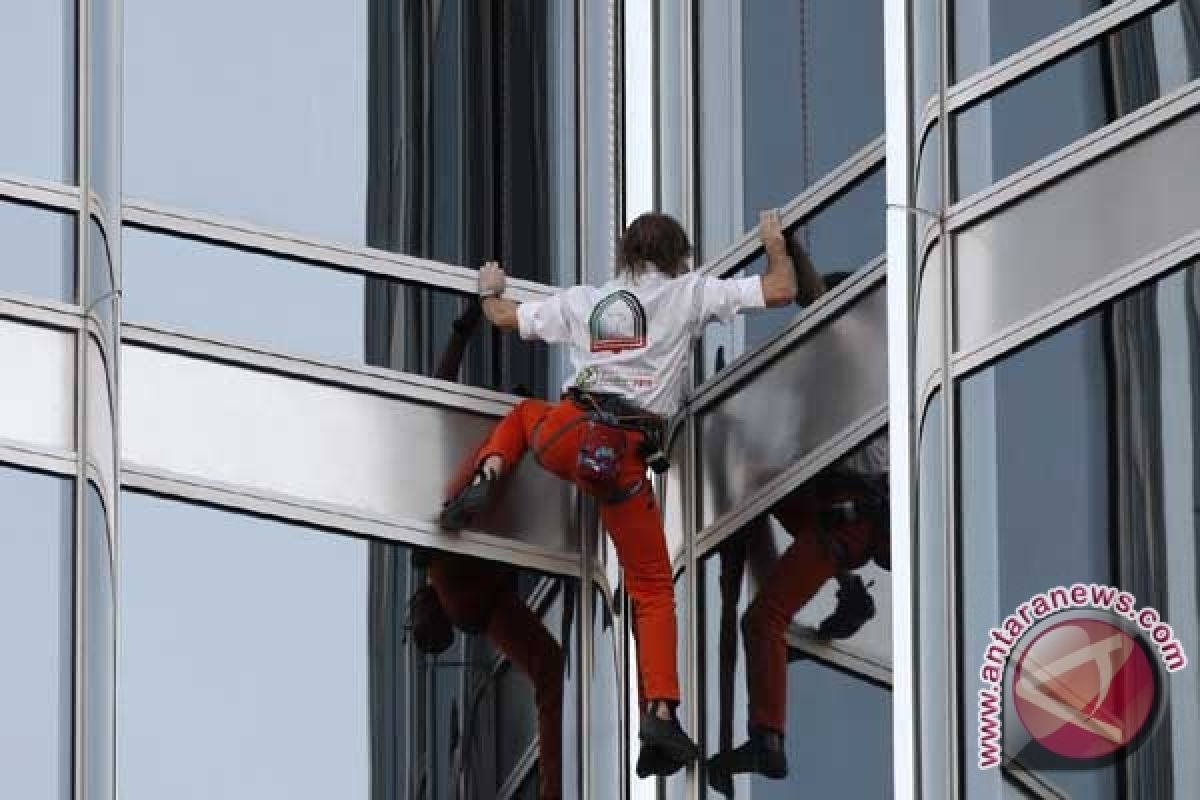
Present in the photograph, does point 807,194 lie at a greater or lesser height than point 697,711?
greater

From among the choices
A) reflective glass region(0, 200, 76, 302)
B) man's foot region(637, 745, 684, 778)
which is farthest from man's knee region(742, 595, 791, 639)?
reflective glass region(0, 200, 76, 302)

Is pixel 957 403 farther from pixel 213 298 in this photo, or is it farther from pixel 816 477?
pixel 213 298

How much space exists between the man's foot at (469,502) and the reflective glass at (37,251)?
130 cm

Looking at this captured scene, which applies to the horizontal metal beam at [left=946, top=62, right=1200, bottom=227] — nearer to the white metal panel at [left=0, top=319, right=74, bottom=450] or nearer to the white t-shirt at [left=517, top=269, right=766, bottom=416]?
the white t-shirt at [left=517, top=269, right=766, bottom=416]

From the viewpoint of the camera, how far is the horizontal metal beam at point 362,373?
16.5 metres

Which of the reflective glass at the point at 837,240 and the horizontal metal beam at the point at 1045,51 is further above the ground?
the horizontal metal beam at the point at 1045,51

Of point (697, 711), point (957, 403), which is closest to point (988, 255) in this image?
point (957, 403)

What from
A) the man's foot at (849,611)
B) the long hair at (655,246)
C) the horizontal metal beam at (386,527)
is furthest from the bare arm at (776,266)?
the horizontal metal beam at (386,527)

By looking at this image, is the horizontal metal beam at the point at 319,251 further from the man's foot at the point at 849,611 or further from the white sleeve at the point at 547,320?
the man's foot at the point at 849,611

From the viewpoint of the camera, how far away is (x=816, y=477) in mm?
16234

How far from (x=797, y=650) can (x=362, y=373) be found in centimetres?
157

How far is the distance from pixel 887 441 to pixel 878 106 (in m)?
0.99

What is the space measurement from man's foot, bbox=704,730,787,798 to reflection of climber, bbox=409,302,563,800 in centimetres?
50

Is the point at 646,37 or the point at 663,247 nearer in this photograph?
the point at 663,247
